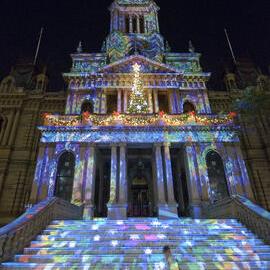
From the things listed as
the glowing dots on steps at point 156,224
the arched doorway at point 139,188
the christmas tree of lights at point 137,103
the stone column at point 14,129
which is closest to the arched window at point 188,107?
the christmas tree of lights at point 137,103

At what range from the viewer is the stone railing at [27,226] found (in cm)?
740

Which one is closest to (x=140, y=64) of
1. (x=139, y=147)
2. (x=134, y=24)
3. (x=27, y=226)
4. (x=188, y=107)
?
(x=188, y=107)

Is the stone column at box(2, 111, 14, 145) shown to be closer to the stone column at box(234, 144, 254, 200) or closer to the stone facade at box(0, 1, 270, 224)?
the stone facade at box(0, 1, 270, 224)

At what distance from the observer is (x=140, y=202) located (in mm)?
22219

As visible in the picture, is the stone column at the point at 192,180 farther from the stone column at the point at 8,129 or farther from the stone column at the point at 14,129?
the stone column at the point at 8,129

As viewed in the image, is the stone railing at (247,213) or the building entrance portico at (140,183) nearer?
the stone railing at (247,213)

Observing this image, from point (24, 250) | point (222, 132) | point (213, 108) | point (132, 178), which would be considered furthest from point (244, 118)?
point (24, 250)

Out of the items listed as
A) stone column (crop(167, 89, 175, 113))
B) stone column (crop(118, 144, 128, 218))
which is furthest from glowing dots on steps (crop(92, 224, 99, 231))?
stone column (crop(167, 89, 175, 113))

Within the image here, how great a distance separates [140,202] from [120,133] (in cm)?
774

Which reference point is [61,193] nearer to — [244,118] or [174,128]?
[174,128]

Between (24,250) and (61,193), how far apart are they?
929cm

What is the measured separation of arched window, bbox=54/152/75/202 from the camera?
17250 millimetres

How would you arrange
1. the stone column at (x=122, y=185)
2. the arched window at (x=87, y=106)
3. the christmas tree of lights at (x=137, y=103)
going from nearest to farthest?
1. the stone column at (x=122, y=185)
2. the christmas tree of lights at (x=137, y=103)
3. the arched window at (x=87, y=106)

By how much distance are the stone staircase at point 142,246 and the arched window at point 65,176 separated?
640cm
